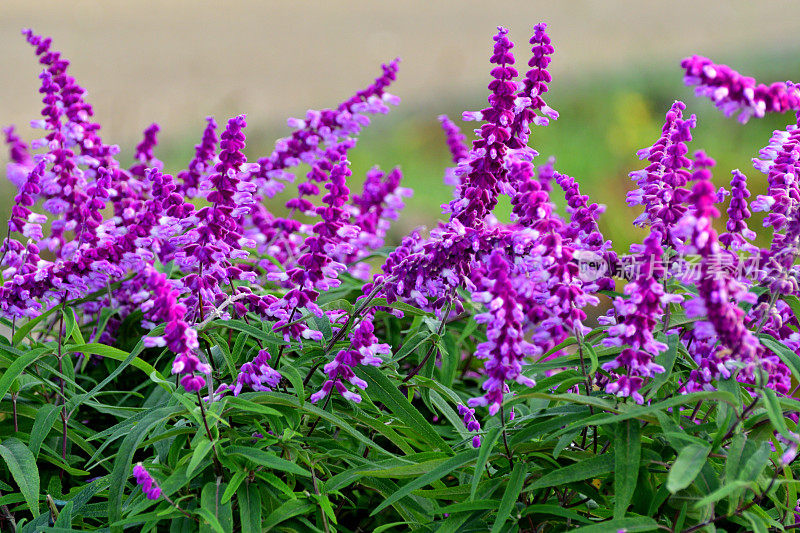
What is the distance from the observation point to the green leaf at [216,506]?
1.93 m

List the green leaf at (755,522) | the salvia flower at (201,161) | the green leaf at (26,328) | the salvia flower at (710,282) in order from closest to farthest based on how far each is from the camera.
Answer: the salvia flower at (710,282) → the green leaf at (755,522) → the green leaf at (26,328) → the salvia flower at (201,161)

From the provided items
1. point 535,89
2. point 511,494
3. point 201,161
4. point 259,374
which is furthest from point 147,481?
point 201,161

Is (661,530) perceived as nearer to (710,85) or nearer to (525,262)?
(525,262)

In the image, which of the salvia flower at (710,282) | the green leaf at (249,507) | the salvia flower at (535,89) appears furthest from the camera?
the salvia flower at (535,89)

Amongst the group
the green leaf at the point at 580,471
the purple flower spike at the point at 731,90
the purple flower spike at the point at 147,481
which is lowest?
the purple flower spike at the point at 147,481

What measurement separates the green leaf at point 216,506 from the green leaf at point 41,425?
0.68m

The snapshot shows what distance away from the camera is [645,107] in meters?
13.0

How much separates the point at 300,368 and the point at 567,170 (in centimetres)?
888

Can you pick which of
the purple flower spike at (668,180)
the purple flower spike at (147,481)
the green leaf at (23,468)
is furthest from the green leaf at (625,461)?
the green leaf at (23,468)

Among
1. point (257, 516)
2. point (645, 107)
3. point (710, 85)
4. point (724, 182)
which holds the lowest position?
point (257, 516)

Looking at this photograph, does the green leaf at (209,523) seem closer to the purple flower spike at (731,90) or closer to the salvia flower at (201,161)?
the purple flower spike at (731,90)

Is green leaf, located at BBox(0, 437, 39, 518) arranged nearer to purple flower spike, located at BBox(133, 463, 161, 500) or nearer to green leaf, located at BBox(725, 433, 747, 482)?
purple flower spike, located at BBox(133, 463, 161, 500)

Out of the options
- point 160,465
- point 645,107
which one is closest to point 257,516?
point 160,465

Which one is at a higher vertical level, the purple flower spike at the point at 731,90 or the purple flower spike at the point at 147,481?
the purple flower spike at the point at 731,90
